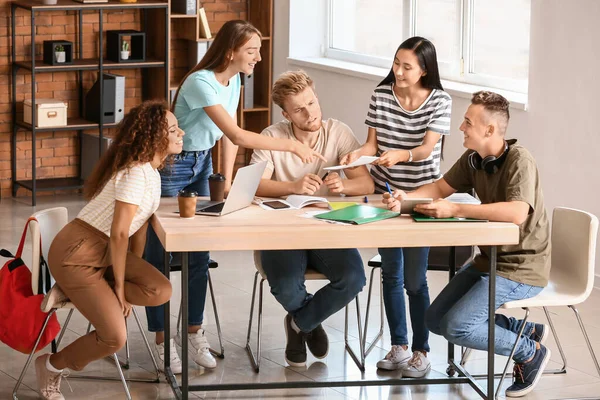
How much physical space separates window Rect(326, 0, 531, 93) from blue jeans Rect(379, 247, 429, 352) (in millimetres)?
2319

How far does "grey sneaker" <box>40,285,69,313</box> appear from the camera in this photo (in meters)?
3.46

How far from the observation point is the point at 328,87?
7.24 metres

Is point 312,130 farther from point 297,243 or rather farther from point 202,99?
point 297,243

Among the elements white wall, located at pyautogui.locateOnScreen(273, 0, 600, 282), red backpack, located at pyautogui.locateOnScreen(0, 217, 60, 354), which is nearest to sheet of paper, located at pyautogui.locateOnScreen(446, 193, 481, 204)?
white wall, located at pyautogui.locateOnScreen(273, 0, 600, 282)

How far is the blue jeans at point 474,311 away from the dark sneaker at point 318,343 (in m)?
0.55

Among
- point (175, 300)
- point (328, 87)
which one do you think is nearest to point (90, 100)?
point (328, 87)

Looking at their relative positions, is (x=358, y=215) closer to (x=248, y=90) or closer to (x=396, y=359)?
(x=396, y=359)

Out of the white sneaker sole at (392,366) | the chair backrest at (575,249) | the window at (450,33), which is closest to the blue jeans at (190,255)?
the white sneaker sole at (392,366)

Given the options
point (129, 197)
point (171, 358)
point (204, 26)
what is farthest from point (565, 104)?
point (204, 26)

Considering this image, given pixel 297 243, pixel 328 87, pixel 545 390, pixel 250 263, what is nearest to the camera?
pixel 297 243

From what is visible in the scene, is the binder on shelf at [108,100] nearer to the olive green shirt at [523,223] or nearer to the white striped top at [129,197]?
the white striped top at [129,197]

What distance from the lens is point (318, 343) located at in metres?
4.12

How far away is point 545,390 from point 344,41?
4261 millimetres

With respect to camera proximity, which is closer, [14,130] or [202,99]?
[202,99]
